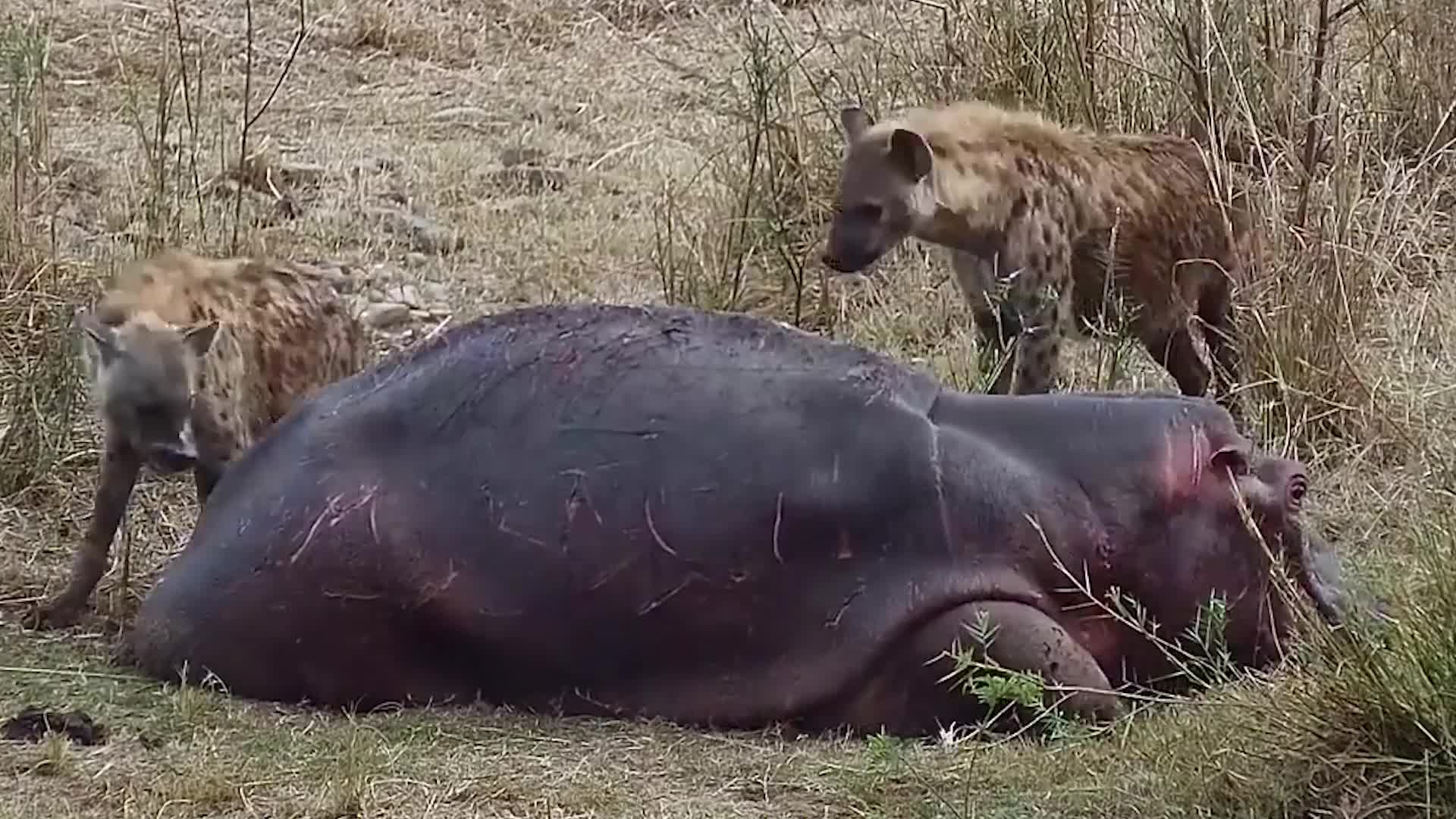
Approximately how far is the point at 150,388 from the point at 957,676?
2109 mm

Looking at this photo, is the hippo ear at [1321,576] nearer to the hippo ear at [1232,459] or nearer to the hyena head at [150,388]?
the hippo ear at [1232,459]

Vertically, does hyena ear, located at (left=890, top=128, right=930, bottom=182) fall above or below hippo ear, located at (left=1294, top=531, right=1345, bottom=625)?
above

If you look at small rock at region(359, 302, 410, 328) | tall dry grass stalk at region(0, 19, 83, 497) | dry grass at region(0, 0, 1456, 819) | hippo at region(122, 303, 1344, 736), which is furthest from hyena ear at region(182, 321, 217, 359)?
small rock at region(359, 302, 410, 328)

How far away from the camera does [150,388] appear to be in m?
5.51

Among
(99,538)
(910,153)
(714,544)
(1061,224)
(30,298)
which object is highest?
(910,153)

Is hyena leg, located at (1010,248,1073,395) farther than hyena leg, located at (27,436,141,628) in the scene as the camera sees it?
Yes

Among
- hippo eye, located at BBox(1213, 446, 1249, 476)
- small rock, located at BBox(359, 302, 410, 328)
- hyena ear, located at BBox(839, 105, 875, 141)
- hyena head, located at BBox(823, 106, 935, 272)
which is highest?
hyena ear, located at BBox(839, 105, 875, 141)

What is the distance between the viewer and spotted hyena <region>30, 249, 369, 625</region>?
550 centimetres

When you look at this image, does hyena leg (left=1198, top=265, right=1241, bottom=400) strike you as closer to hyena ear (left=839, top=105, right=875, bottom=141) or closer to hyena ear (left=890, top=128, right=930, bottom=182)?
hyena ear (left=890, top=128, right=930, bottom=182)

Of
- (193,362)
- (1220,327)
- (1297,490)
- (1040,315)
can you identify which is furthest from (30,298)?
(1297,490)

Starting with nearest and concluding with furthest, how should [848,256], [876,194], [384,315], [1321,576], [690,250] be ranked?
1. [1321,576]
2. [876,194]
3. [848,256]
4. [384,315]
5. [690,250]

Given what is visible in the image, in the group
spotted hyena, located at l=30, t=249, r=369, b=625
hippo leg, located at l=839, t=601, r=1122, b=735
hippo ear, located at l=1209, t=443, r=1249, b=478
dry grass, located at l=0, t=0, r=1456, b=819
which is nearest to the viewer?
dry grass, located at l=0, t=0, r=1456, b=819

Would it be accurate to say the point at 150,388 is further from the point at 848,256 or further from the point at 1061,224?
the point at 1061,224

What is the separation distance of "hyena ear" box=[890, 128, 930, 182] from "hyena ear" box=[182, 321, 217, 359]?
2078 mm
